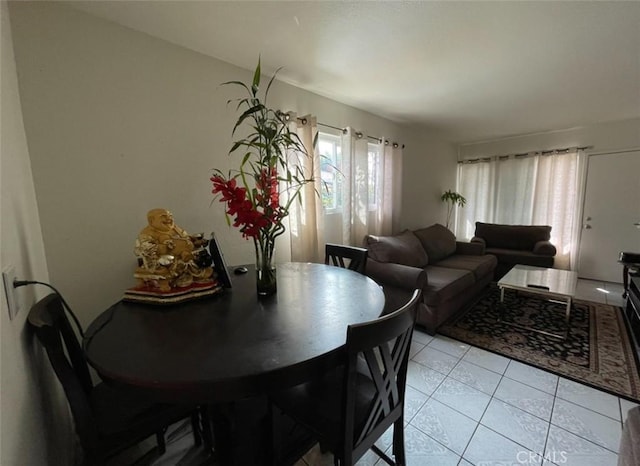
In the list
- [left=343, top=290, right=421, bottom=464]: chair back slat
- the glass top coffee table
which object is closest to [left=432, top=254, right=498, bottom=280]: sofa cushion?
the glass top coffee table

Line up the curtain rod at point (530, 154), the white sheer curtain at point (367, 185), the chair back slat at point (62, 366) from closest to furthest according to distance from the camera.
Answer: the chair back slat at point (62, 366) < the white sheer curtain at point (367, 185) < the curtain rod at point (530, 154)

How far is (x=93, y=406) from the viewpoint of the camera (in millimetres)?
1051

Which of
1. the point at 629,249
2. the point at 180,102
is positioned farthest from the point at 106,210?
the point at 629,249

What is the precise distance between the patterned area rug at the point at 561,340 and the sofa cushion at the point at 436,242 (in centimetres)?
73

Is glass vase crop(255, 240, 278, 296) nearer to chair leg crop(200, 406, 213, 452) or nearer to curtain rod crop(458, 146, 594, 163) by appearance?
chair leg crop(200, 406, 213, 452)

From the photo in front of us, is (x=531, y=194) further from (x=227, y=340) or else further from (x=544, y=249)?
(x=227, y=340)

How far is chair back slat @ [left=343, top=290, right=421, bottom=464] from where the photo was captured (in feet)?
2.58

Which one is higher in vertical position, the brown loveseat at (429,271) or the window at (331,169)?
the window at (331,169)

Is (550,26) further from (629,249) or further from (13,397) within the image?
(629,249)

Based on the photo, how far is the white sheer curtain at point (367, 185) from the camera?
9.57 ft

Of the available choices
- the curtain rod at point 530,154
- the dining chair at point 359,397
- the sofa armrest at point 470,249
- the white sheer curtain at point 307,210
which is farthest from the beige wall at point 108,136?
the curtain rod at point 530,154

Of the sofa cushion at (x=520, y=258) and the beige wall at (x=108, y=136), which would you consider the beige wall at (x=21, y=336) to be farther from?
the sofa cushion at (x=520, y=258)

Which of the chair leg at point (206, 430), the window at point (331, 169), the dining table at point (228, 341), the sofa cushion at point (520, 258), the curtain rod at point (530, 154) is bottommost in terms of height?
the chair leg at point (206, 430)

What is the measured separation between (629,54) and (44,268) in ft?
13.0
